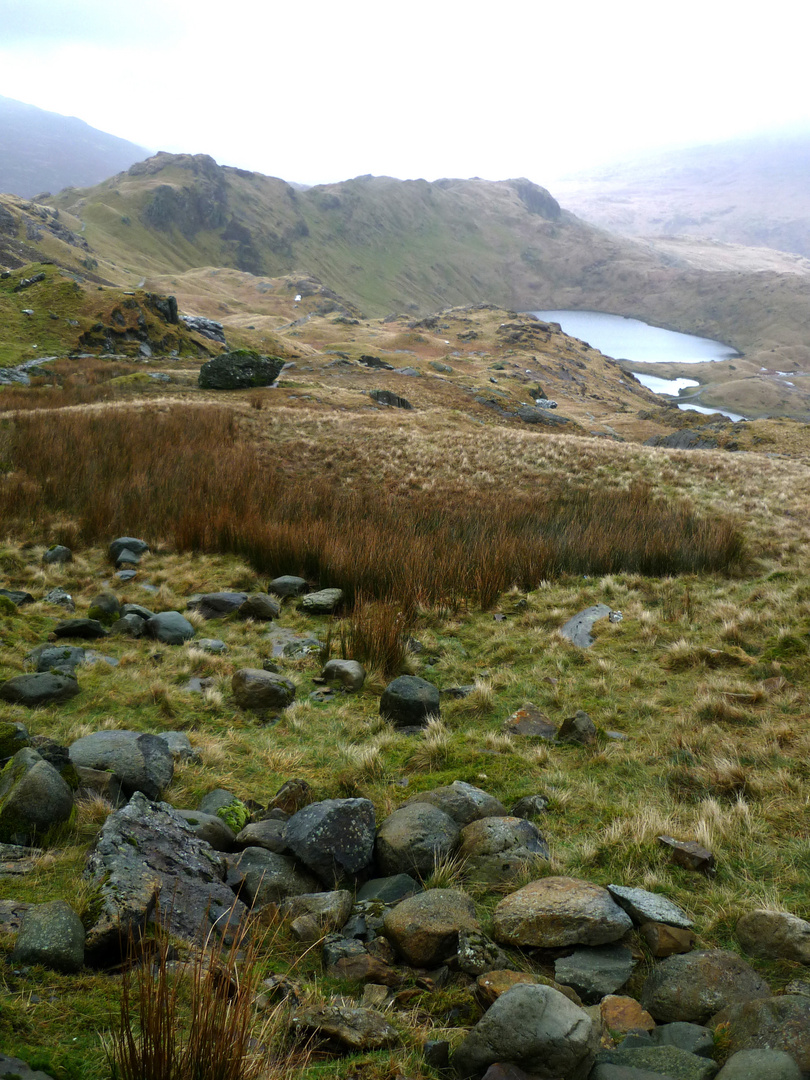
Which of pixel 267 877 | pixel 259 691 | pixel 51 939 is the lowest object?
pixel 259 691

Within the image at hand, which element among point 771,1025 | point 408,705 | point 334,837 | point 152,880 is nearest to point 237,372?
point 408,705

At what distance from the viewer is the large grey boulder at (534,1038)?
1.88 metres

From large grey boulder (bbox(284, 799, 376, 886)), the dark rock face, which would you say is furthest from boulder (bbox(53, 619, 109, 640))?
the dark rock face

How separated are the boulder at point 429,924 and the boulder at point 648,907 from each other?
67 cm

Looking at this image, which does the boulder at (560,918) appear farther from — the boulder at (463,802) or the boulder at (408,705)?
the boulder at (408,705)

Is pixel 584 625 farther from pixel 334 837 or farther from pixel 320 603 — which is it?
pixel 334 837

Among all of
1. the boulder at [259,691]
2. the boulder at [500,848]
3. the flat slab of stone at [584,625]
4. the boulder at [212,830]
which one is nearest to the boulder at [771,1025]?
the boulder at [500,848]

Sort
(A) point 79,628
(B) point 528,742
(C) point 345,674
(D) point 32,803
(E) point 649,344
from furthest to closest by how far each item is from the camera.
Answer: (E) point 649,344
(A) point 79,628
(C) point 345,674
(B) point 528,742
(D) point 32,803

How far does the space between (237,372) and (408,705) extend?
24753 millimetres

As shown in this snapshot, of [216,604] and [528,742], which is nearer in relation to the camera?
[528,742]

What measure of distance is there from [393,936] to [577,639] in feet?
16.0

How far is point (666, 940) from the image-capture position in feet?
8.48

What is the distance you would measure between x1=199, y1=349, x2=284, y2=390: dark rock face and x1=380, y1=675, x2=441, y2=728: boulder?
939 inches

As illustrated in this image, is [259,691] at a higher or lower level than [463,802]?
lower
